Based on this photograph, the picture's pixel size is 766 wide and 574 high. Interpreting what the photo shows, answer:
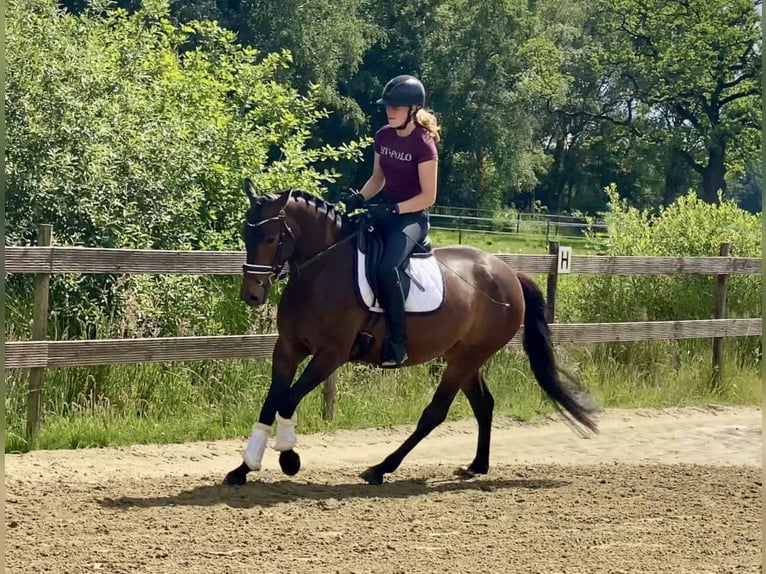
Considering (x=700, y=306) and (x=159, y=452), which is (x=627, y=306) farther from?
(x=159, y=452)

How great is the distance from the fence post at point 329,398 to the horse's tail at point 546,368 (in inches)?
78.8

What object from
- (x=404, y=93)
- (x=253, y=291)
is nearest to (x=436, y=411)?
(x=253, y=291)

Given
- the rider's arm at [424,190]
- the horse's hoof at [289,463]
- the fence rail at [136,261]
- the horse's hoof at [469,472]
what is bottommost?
the horse's hoof at [469,472]

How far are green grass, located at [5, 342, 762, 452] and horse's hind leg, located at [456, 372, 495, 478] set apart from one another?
1.68 m

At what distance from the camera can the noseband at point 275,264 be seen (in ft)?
20.2

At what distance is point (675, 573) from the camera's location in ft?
15.4

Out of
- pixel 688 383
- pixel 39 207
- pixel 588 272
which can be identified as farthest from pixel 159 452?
pixel 688 383

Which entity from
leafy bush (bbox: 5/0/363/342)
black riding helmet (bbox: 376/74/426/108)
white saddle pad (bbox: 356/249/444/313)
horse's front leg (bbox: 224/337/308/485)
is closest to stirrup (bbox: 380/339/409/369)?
white saddle pad (bbox: 356/249/444/313)

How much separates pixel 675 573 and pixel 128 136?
6.92 m

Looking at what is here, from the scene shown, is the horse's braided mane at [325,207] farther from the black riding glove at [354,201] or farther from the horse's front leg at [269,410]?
the horse's front leg at [269,410]

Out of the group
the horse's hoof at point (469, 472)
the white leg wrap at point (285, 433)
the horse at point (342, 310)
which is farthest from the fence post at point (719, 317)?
the white leg wrap at point (285, 433)

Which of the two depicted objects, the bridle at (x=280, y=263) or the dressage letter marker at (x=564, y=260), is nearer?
the bridle at (x=280, y=263)

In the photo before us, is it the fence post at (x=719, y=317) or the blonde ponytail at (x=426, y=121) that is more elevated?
the blonde ponytail at (x=426, y=121)

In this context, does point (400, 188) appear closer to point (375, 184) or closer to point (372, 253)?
point (375, 184)
